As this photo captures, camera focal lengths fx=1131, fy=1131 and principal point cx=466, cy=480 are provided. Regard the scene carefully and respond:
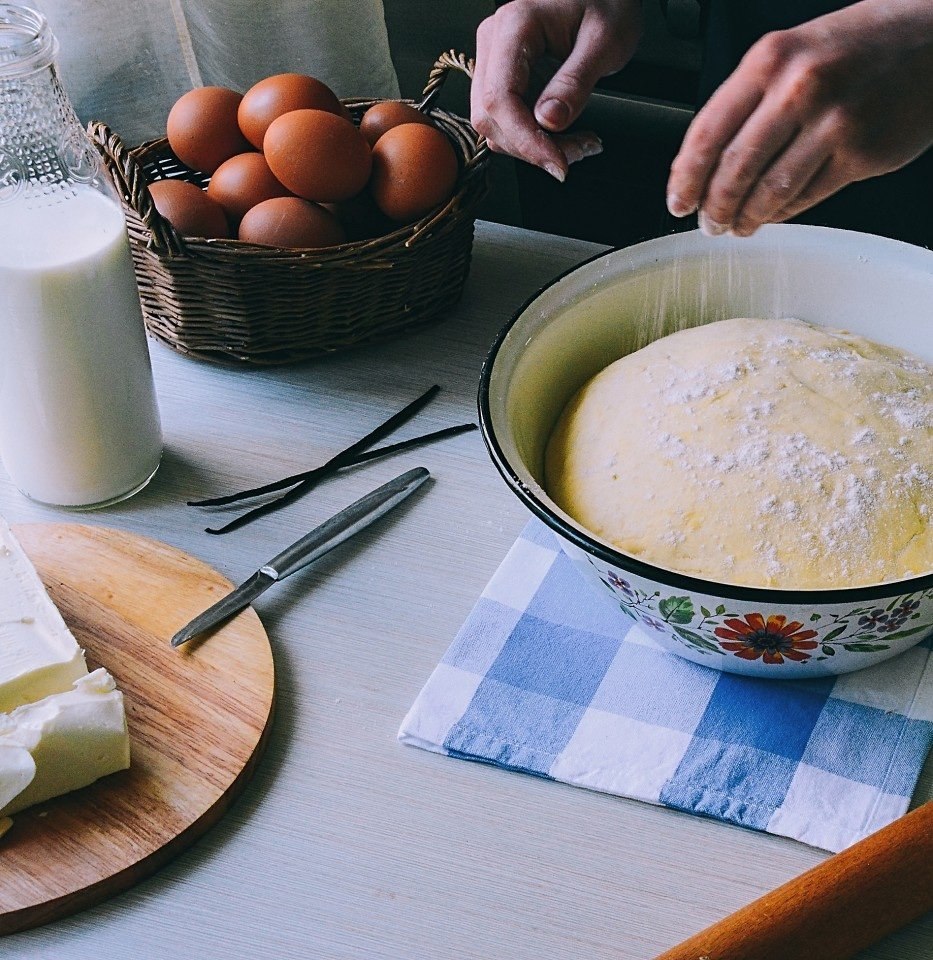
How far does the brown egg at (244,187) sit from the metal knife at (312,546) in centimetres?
37

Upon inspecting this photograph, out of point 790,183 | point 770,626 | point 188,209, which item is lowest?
point 770,626

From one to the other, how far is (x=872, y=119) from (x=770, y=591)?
0.35 m

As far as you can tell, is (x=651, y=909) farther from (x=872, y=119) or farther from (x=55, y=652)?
(x=872, y=119)

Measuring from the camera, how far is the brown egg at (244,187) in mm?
1219

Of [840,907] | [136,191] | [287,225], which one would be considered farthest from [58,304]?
[840,907]

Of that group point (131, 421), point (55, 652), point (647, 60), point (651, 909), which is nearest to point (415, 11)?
point (647, 60)

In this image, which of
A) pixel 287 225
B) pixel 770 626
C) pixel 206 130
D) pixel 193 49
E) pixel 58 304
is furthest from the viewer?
pixel 193 49

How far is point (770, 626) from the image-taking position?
77 cm

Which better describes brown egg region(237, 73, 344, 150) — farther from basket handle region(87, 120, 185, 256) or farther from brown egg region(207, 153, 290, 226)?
basket handle region(87, 120, 185, 256)

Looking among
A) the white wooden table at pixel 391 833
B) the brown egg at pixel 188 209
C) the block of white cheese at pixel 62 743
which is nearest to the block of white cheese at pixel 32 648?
the block of white cheese at pixel 62 743

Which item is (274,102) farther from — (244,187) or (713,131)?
(713,131)

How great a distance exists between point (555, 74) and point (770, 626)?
0.61 meters

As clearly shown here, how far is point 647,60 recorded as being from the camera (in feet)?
6.23

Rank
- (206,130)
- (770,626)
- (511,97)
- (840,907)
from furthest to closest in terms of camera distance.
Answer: (206,130) < (511,97) < (770,626) < (840,907)
